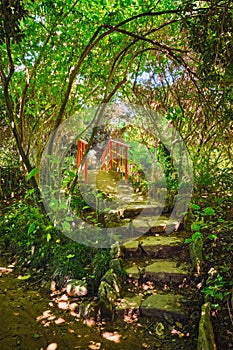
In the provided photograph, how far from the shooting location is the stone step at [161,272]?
3.55 meters

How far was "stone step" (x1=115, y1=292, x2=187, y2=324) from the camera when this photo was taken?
295cm

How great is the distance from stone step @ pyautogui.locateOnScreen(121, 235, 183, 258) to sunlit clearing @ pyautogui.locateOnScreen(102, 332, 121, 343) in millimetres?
1474

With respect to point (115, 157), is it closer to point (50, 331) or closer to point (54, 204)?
point (54, 204)

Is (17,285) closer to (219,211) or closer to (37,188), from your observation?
(37,188)

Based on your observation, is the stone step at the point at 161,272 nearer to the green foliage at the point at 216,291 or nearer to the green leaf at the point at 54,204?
the green foliage at the point at 216,291

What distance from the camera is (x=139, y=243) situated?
439 cm

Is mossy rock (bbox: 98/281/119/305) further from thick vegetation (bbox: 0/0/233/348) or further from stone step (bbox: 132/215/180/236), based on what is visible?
stone step (bbox: 132/215/180/236)

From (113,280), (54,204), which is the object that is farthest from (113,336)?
(54,204)

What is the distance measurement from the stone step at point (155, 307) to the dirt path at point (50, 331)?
0.19 meters

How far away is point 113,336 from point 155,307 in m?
0.51

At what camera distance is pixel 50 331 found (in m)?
2.80

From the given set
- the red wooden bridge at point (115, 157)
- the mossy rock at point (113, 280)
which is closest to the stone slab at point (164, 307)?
the mossy rock at point (113, 280)

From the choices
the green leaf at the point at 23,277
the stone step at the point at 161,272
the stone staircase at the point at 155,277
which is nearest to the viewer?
the stone staircase at the point at 155,277

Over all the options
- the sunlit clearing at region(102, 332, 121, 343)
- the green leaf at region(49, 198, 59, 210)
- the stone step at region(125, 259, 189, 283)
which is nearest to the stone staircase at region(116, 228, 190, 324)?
the stone step at region(125, 259, 189, 283)
